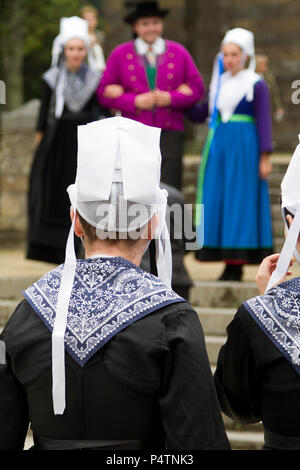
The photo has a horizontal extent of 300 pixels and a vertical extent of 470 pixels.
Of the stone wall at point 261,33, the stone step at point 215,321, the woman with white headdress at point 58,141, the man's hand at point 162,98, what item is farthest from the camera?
the stone wall at point 261,33

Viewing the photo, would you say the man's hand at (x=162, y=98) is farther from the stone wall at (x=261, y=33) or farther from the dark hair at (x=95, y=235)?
the stone wall at (x=261, y=33)

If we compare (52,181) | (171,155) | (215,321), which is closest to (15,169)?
(52,181)

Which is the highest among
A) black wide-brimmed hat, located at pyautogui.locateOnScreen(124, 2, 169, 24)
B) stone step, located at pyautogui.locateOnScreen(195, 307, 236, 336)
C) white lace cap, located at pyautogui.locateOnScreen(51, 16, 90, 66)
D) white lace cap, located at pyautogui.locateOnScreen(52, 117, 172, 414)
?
black wide-brimmed hat, located at pyautogui.locateOnScreen(124, 2, 169, 24)

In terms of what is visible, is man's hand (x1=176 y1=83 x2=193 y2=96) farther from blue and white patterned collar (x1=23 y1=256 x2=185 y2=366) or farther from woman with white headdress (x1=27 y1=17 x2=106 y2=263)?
blue and white patterned collar (x1=23 y1=256 x2=185 y2=366)

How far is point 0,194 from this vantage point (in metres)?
10.4

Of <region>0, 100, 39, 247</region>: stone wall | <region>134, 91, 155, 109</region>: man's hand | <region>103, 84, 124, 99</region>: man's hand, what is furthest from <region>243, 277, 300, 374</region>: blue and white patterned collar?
<region>0, 100, 39, 247</region>: stone wall

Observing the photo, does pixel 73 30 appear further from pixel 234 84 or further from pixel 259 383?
pixel 259 383

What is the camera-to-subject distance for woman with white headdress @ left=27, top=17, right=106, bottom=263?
7305 mm

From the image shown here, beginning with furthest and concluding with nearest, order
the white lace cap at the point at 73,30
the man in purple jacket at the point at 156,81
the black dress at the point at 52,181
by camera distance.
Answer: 1. the black dress at the point at 52,181
2. the white lace cap at the point at 73,30
3. the man in purple jacket at the point at 156,81

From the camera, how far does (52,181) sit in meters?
7.55

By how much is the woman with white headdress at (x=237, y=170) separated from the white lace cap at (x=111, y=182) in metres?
4.38

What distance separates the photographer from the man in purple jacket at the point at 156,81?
277 inches

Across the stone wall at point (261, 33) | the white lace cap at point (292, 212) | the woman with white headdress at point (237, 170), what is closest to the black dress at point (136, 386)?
the white lace cap at point (292, 212)

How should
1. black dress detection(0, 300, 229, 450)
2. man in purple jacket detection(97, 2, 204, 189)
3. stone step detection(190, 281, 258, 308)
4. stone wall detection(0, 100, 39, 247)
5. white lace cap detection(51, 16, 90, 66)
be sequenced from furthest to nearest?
stone wall detection(0, 100, 39, 247)
white lace cap detection(51, 16, 90, 66)
man in purple jacket detection(97, 2, 204, 189)
stone step detection(190, 281, 258, 308)
black dress detection(0, 300, 229, 450)
